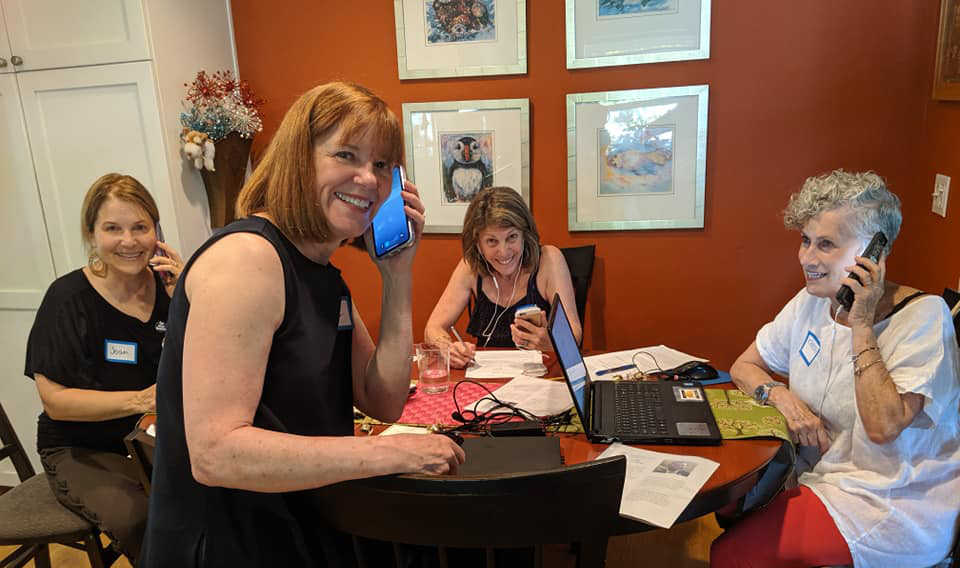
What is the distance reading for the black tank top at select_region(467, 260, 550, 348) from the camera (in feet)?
8.23

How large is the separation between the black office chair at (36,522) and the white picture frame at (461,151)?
1835 mm

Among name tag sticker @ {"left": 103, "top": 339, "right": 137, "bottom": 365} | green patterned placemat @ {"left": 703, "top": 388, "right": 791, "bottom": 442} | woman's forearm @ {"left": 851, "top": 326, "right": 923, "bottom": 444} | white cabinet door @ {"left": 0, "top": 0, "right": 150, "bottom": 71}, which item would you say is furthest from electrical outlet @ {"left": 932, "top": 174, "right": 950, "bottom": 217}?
white cabinet door @ {"left": 0, "top": 0, "right": 150, "bottom": 71}

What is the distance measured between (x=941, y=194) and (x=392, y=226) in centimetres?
202

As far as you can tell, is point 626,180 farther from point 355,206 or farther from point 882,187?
point 355,206

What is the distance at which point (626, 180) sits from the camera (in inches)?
112

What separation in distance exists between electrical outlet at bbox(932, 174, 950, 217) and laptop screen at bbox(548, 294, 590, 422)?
150 cm

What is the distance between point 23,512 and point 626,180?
8.23 ft

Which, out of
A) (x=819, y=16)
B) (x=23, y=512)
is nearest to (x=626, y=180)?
(x=819, y=16)

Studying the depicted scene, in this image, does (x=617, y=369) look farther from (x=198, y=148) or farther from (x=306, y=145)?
(x=198, y=148)

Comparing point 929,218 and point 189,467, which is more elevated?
point 929,218

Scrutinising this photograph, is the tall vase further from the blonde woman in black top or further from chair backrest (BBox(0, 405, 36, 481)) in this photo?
chair backrest (BBox(0, 405, 36, 481))

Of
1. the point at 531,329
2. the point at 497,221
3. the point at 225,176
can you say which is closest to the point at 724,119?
the point at 497,221

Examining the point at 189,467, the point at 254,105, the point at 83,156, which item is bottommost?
the point at 189,467

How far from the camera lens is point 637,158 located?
2830 millimetres
